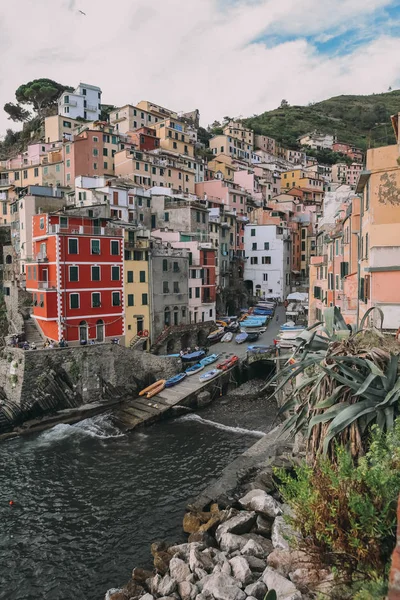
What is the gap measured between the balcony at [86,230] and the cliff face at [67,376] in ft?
35.0

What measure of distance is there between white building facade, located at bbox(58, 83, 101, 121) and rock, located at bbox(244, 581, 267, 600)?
101 metres

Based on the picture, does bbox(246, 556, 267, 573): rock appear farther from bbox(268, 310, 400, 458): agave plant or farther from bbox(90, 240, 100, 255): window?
bbox(90, 240, 100, 255): window

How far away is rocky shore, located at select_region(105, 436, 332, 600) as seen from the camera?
1058 cm

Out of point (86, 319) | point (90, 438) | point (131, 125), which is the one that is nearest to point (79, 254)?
point (86, 319)

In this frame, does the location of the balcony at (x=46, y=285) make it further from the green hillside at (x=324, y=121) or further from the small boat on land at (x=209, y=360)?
the green hillside at (x=324, y=121)

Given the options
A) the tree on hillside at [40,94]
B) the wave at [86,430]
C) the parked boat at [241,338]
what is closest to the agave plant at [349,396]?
the wave at [86,430]

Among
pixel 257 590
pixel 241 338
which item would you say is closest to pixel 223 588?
pixel 257 590

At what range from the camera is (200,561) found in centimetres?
1294

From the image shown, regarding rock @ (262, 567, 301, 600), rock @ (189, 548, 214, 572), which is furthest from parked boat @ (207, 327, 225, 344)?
rock @ (262, 567, 301, 600)

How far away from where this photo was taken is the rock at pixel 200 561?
503 inches

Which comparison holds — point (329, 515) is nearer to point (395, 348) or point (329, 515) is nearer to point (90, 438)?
point (395, 348)

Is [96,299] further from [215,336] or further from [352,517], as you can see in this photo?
[352,517]

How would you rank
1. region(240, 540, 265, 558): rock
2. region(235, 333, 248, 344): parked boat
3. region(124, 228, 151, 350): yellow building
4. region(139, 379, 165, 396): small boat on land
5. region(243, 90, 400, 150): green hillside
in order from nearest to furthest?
region(240, 540, 265, 558): rock < region(139, 379, 165, 396): small boat on land < region(124, 228, 151, 350): yellow building < region(235, 333, 248, 344): parked boat < region(243, 90, 400, 150): green hillside

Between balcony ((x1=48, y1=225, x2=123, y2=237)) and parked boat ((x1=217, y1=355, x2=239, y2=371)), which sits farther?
parked boat ((x1=217, y1=355, x2=239, y2=371))
